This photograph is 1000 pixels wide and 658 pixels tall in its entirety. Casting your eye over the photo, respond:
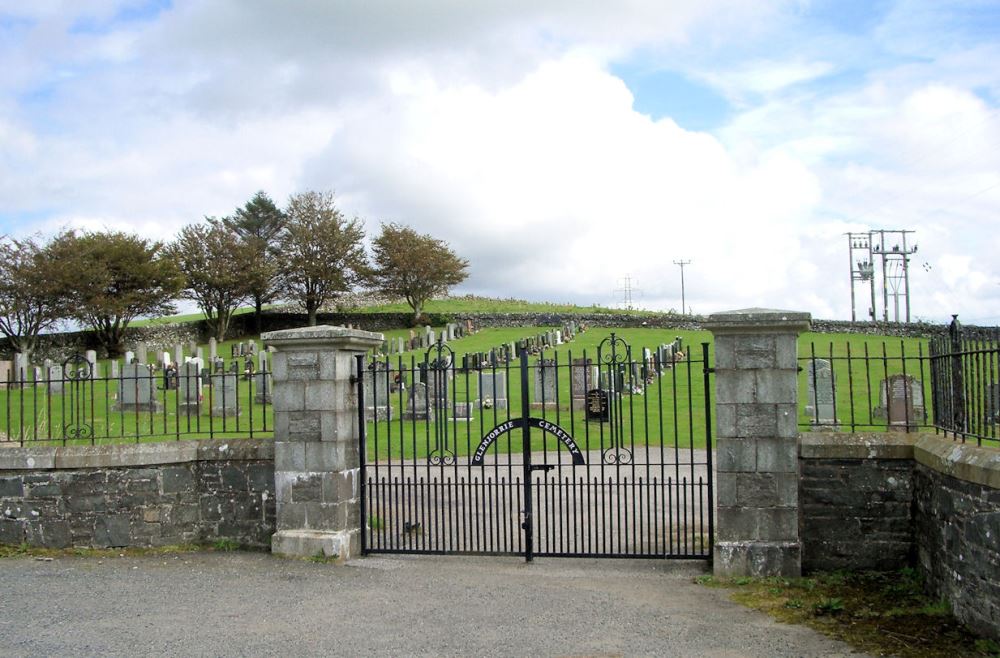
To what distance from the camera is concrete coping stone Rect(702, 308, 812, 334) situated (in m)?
7.79

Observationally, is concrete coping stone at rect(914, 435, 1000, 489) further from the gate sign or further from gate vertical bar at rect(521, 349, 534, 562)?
gate vertical bar at rect(521, 349, 534, 562)

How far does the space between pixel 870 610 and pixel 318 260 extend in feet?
145

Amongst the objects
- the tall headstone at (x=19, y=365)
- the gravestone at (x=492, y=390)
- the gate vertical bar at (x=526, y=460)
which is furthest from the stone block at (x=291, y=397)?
the tall headstone at (x=19, y=365)

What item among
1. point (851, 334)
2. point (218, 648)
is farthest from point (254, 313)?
point (218, 648)

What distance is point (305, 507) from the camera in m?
8.82

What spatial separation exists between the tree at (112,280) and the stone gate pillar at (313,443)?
30.7 m

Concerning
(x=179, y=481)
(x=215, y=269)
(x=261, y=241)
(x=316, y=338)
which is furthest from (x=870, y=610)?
(x=261, y=241)

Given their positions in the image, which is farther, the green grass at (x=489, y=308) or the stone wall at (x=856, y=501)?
the green grass at (x=489, y=308)

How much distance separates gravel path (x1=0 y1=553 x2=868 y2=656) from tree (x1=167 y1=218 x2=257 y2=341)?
125 ft

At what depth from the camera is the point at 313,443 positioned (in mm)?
8781

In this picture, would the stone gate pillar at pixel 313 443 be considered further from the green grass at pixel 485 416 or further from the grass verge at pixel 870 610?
the grass verge at pixel 870 610

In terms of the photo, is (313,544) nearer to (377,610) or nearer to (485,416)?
(377,610)

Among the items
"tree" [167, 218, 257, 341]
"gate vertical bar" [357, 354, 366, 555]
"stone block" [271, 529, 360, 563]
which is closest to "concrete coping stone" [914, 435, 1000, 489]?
"gate vertical bar" [357, 354, 366, 555]

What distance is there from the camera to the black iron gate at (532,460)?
337 inches
